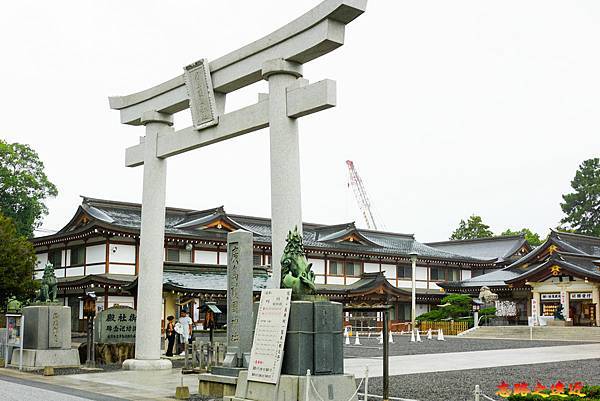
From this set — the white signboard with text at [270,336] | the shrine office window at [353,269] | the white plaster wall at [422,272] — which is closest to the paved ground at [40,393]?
the white signboard with text at [270,336]

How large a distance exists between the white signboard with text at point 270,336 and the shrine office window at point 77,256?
33265 millimetres

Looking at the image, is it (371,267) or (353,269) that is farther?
(371,267)

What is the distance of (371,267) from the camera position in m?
55.3

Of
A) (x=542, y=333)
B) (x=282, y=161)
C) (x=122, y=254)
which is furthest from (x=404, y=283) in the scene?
(x=282, y=161)

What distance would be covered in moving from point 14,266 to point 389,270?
30.1m

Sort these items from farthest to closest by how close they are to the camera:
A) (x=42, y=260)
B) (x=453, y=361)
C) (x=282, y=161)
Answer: (x=42, y=260), (x=453, y=361), (x=282, y=161)

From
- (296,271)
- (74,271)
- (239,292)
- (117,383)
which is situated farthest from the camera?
(74,271)

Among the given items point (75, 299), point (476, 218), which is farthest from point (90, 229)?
point (476, 218)

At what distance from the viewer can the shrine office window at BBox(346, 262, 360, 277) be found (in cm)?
5394

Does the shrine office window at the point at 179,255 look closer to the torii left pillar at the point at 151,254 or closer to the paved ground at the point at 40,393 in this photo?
the torii left pillar at the point at 151,254

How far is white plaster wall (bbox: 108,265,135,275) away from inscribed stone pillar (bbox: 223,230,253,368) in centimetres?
2729

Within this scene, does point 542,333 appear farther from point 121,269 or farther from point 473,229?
point 473,229

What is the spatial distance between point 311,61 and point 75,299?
106 feet

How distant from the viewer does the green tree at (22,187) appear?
53.5 metres
